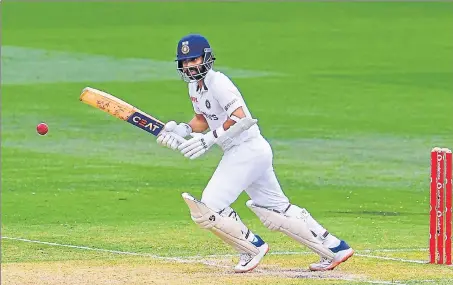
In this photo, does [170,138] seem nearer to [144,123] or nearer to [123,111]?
[144,123]

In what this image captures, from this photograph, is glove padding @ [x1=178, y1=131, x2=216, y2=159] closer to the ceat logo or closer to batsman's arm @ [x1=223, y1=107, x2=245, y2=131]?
batsman's arm @ [x1=223, y1=107, x2=245, y2=131]

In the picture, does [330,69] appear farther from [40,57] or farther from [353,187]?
[353,187]

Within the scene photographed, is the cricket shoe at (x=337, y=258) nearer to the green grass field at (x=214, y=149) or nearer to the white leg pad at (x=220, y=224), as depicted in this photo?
the green grass field at (x=214, y=149)

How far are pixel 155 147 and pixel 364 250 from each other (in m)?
7.05

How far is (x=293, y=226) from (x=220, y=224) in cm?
60

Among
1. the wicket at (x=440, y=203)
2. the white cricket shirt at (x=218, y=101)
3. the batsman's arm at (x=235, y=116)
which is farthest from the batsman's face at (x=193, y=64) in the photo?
the wicket at (x=440, y=203)

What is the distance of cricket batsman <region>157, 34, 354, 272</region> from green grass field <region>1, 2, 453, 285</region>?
0.83 ft

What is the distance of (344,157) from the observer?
18.2m

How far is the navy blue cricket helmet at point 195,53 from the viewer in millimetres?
11203

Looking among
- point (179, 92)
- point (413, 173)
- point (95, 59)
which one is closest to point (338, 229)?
point (413, 173)

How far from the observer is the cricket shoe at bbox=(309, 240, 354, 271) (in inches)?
451


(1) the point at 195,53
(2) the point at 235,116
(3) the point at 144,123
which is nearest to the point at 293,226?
(2) the point at 235,116

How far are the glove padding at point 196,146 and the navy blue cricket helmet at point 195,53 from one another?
487 mm

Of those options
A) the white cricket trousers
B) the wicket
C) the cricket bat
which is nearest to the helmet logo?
the cricket bat
